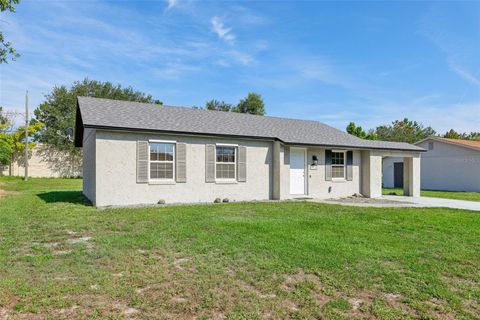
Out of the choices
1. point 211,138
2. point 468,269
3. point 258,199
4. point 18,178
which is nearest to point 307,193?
point 258,199

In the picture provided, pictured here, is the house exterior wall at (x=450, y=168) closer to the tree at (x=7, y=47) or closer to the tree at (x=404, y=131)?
the tree at (x=404, y=131)

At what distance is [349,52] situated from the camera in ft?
51.7

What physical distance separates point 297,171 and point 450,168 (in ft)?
48.9

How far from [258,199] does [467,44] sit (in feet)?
35.3

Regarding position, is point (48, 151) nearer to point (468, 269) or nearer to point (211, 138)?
point (211, 138)

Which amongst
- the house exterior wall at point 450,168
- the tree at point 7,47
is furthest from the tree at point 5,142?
the house exterior wall at point 450,168

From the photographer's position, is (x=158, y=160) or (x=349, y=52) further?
(x=349, y=52)

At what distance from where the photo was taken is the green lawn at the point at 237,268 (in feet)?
11.8

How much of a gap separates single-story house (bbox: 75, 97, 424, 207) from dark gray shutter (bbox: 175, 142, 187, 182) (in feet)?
0.13

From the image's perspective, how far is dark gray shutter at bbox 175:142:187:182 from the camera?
1279 cm

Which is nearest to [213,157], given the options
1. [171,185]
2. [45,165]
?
[171,185]

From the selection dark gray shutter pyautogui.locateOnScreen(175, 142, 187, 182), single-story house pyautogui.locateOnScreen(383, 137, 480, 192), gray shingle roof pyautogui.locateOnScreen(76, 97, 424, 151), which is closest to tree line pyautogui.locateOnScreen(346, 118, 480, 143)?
single-story house pyautogui.locateOnScreen(383, 137, 480, 192)

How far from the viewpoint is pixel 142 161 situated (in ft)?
39.7

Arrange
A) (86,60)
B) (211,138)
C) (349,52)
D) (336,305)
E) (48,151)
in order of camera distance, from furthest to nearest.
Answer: (48,151)
(86,60)
(349,52)
(211,138)
(336,305)
